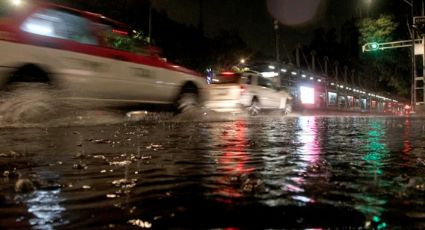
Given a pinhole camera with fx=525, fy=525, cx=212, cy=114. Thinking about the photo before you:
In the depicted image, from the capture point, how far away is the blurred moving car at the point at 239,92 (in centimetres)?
1928

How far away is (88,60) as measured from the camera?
364 inches

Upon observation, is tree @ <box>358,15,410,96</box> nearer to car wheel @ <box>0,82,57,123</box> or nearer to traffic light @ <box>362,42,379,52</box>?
traffic light @ <box>362,42,379,52</box>

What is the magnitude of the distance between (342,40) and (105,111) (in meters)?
65.0

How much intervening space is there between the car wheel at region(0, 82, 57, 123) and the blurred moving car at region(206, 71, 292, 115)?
9.74 meters

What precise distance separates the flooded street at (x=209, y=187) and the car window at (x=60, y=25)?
333 centimetres

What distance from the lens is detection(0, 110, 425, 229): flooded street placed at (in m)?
2.39

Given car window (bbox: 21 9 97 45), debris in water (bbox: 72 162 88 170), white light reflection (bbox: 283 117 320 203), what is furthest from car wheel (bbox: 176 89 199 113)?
debris in water (bbox: 72 162 88 170)

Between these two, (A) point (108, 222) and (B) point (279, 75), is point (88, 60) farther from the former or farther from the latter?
(B) point (279, 75)

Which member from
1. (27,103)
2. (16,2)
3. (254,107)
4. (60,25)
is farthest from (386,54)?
(16,2)

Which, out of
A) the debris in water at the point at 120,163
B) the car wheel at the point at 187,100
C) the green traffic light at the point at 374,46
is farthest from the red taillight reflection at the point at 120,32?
the green traffic light at the point at 374,46

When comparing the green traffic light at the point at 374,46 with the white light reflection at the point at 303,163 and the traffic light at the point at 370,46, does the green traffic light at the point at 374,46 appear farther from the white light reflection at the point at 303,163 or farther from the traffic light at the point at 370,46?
the white light reflection at the point at 303,163

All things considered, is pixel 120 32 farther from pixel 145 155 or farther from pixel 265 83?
pixel 265 83

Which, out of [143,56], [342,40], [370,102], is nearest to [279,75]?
[143,56]

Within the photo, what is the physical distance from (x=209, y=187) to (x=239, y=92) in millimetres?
16083
